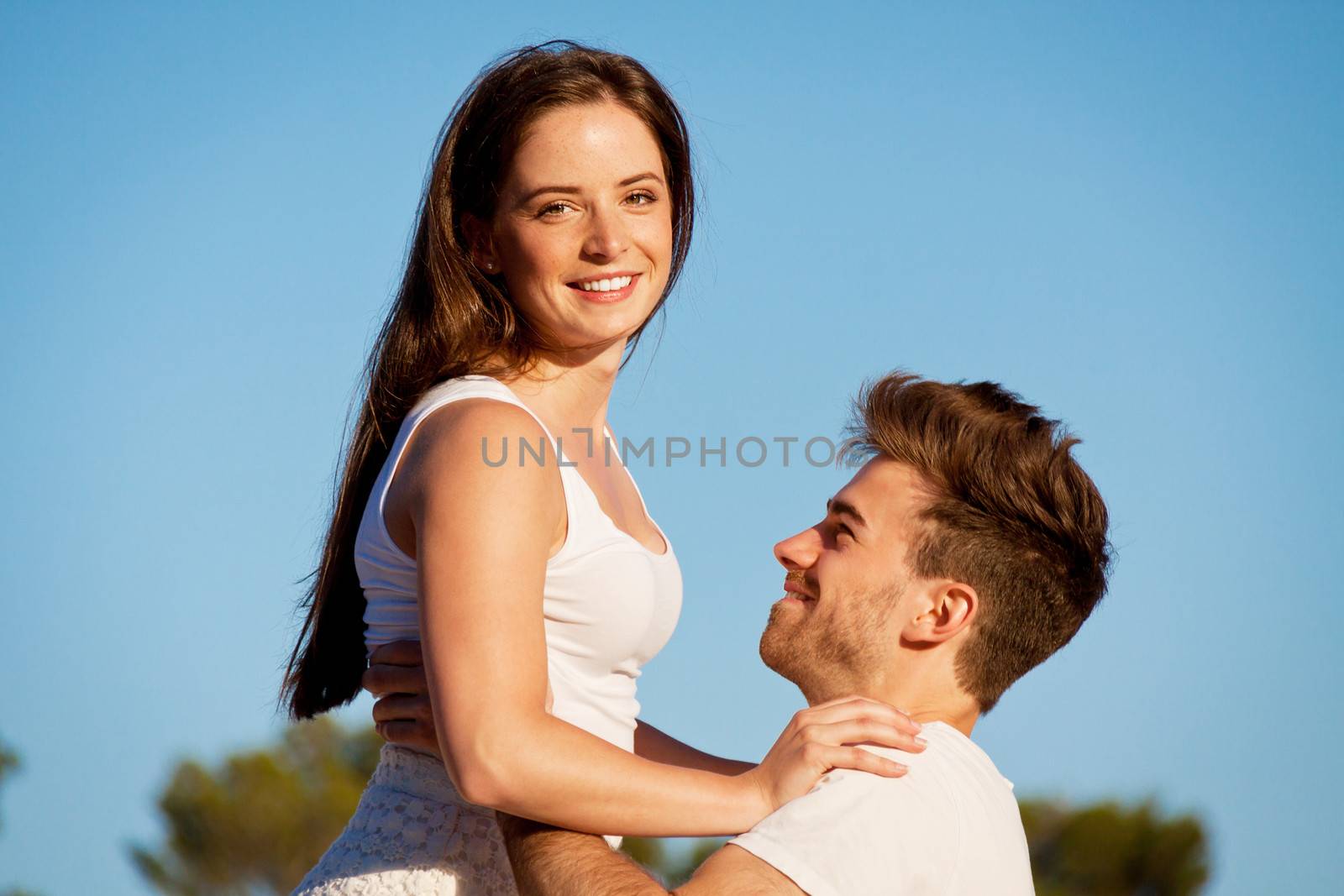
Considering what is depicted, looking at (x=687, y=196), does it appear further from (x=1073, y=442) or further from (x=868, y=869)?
(x=868, y=869)

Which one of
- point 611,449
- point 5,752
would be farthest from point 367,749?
point 611,449

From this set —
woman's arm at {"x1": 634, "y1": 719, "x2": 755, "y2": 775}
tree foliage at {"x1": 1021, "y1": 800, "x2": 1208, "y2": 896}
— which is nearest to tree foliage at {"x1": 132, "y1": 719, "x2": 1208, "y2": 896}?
tree foliage at {"x1": 1021, "y1": 800, "x2": 1208, "y2": 896}

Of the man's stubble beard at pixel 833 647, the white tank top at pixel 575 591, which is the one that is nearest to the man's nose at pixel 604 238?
the white tank top at pixel 575 591

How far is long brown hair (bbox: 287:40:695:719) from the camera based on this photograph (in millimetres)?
3469

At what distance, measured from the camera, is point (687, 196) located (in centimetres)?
405

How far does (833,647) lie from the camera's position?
3.90 m

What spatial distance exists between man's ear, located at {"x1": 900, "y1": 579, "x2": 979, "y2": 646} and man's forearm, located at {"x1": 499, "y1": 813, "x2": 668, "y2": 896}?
116 centimetres

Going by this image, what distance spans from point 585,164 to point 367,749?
78.6 feet

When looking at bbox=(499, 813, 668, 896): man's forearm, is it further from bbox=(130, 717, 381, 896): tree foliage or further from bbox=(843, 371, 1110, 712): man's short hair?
bbox=(130, 717, 381, 896): tree foliage

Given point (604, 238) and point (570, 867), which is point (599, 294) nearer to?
point (604, 238)

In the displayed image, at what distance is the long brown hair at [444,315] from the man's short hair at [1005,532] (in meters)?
1.25

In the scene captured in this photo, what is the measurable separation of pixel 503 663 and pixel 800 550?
4.91ft

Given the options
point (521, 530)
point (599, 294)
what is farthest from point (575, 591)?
point (599, 294)

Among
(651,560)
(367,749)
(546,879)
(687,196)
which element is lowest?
(367,749)
